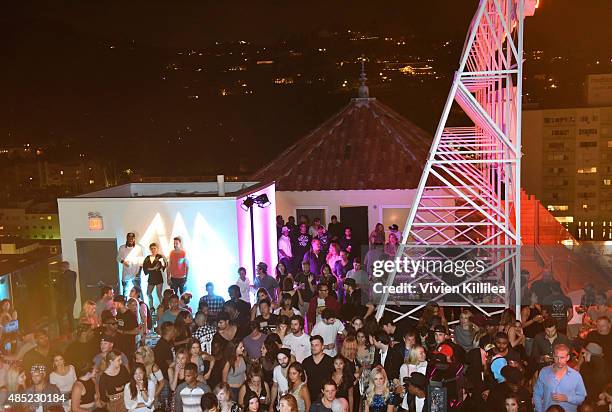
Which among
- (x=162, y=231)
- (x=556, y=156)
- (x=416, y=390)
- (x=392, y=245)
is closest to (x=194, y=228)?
(x=162, y=231)

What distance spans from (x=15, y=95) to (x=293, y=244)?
59643mm

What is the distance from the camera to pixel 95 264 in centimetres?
1307

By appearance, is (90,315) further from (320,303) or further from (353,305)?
(353,305)

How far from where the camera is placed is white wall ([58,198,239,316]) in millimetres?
12547

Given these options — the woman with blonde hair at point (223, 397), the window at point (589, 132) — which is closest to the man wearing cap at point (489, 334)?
the woman with blonde hair at point (223, 397)

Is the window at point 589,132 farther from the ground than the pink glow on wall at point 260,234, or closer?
farther from the ground

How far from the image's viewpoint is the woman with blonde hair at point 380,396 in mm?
6938

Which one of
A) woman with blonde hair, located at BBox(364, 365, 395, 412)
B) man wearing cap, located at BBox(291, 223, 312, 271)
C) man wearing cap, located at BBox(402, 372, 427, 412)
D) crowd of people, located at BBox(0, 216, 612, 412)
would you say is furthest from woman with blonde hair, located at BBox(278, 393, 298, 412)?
man wearing cap, located at BBox(291, 223, 312, 271)

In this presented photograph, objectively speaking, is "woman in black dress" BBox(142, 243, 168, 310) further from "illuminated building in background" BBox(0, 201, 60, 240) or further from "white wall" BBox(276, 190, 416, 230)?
"illuminated building in background" BBox(0, 201, 60, 240)

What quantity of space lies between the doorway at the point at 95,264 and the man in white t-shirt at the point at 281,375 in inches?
260

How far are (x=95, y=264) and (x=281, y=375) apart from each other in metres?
7.03

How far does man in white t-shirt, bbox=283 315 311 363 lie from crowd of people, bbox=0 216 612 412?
0.01 meters

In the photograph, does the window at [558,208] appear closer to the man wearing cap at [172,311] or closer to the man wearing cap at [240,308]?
the man wearing cap at [240,308]

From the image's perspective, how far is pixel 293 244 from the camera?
14367mm
